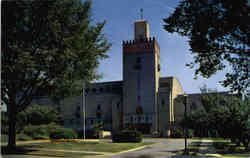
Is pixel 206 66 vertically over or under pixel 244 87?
over

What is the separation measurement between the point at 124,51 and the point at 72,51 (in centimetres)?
4820

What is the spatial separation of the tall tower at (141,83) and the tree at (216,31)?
161 feet

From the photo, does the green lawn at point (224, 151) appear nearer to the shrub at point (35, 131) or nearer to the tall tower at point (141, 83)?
the shrub at point (35, 131)

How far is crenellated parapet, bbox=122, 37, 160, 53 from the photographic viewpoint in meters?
68.5

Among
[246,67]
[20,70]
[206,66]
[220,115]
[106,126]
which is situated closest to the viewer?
[246,67]

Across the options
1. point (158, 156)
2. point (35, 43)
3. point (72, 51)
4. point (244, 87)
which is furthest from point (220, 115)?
point (35, 43)

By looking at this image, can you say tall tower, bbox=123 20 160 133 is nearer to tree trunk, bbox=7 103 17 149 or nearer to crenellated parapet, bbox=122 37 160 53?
crenellated parapet, bbox=122 37 160 53

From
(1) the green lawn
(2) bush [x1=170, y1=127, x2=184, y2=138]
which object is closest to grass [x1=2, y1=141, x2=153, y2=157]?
(1) the green lawn

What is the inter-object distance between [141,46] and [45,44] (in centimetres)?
4770

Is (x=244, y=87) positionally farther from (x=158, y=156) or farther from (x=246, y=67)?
(x=158, y=156)

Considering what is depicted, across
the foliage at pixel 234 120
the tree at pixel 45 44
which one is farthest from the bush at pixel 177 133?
the tree at pixel 45 44

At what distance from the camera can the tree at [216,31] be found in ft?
48.1

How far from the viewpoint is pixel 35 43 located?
23016mm

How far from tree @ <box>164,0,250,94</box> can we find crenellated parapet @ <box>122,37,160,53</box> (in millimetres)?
50396
